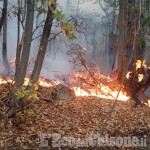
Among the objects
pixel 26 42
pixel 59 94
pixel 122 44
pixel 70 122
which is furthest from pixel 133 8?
pixel 70 122

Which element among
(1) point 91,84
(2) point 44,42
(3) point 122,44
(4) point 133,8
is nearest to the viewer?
(2) point 44,42

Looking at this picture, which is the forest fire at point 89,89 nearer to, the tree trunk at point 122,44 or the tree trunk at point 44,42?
the tree trunk at point 122,44

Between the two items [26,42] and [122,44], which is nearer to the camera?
[26,42]

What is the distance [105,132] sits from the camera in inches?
262

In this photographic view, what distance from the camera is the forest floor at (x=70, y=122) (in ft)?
19.2

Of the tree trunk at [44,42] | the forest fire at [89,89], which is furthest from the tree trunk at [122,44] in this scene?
the tree trunk at [44,42]

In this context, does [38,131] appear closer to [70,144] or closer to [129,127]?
[70,144]

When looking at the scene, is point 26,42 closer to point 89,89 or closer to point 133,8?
point 89,89

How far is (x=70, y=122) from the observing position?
6902 millimetres

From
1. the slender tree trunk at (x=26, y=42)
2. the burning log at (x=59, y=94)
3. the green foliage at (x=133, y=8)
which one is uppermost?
the green foliage at (x=133, y=8)

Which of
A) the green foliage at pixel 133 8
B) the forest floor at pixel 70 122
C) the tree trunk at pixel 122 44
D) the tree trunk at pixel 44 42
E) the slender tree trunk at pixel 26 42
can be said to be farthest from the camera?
the tree trunk at pixel 122 44

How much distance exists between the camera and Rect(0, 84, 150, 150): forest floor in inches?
230

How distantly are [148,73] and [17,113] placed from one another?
5627 millimetres

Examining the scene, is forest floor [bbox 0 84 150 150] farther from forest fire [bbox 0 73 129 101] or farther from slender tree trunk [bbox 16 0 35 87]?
forest fire [bbox 0 73 129 101]
